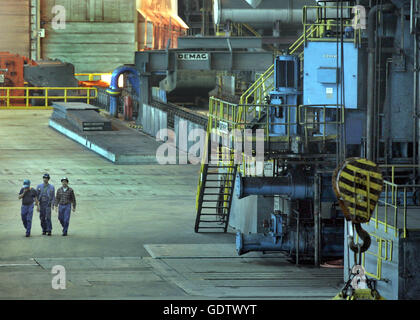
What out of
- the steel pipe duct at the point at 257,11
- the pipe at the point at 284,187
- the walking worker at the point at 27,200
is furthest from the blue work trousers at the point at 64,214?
the steel pipe duct at the point at 257,11

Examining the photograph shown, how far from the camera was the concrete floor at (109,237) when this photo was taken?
706 inches

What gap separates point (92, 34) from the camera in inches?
2356

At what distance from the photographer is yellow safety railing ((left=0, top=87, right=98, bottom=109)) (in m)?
48.8

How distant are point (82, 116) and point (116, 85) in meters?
3.57

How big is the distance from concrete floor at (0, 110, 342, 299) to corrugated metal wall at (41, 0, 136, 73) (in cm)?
2261

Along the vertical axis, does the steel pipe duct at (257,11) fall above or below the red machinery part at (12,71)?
above

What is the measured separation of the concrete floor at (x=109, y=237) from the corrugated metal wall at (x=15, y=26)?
21872 mm

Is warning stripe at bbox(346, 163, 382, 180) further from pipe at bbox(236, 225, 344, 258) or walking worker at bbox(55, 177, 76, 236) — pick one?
walking worker at bbox(55, 177, 76, 236)

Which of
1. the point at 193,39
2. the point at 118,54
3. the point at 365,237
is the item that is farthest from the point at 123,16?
the point at 365,237

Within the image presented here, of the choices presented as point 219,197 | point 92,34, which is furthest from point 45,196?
point 92,34

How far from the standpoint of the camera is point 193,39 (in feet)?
120

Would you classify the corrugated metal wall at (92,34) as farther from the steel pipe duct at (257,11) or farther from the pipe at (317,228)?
the pipe at (317,228)
